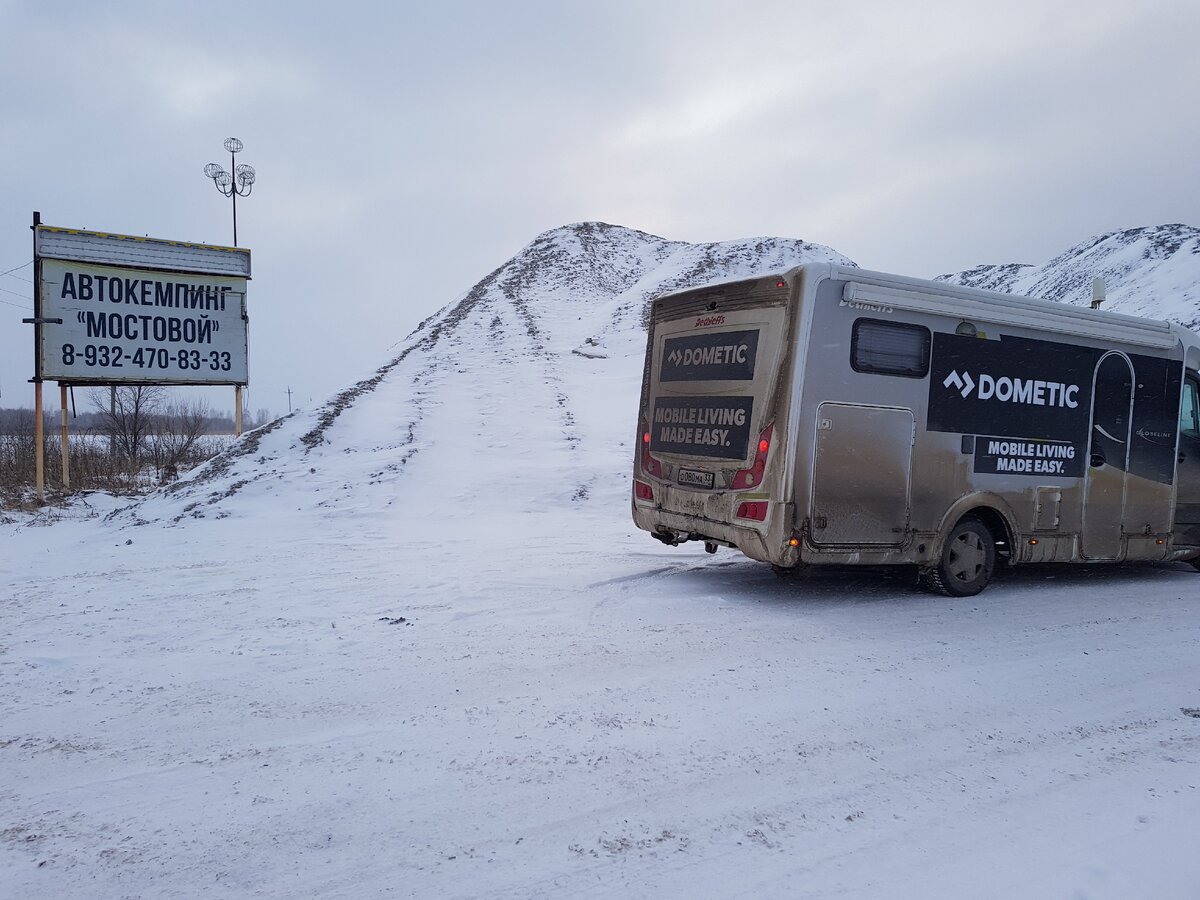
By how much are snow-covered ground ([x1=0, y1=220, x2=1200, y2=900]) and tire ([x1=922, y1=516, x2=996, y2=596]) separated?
207 millimetres

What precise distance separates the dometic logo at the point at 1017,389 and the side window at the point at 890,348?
400 mm

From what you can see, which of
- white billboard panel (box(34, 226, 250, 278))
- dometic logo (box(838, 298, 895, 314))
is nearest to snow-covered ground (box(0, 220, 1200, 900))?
dometic logo (box(838, 298, 895, 314))

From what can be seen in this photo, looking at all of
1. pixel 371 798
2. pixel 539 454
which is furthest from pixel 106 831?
pixel 539 454

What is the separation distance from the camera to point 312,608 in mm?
6746

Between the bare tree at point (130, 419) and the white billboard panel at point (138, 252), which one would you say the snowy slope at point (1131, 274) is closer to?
the white billboard panel at point (138, 252)

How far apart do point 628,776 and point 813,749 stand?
42.3 inches

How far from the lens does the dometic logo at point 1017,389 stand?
24.3ft

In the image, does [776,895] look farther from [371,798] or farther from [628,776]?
[371,798]

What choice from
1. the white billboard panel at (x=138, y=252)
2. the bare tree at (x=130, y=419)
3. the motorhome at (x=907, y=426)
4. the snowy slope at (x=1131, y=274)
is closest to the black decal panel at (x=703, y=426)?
the motorhome at (x=907, y=426)

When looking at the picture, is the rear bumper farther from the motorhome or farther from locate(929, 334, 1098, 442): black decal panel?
locate(929, 334, 1098, 442): black decal panel

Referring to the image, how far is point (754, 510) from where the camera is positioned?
22.3ft

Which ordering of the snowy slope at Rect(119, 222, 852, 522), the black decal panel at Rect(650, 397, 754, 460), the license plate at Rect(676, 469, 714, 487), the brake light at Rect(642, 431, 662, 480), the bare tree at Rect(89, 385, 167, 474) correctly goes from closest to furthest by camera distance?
the black decal panel at Rect(650, 397, 754, 460), the license plate at Rect(676, 469, 714, 487), the brake light at Rect(642, 431, 662, 480), the snowy slope at Rect(119, 222, 852, 522), the bare tree at Rect(89, 385, 167, 474)

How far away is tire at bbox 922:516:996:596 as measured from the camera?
761 cm

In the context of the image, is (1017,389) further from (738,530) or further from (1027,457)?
(738,530)
